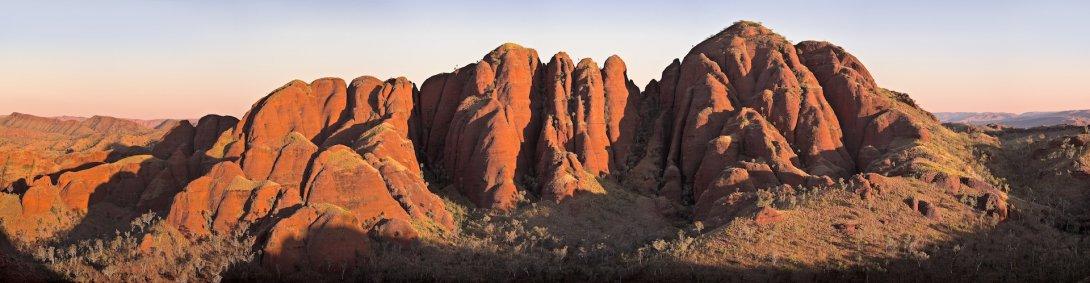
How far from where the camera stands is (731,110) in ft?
222

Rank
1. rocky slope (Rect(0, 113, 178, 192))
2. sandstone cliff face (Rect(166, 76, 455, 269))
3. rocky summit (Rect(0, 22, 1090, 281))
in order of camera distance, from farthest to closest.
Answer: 1. rocky slope (Rect(0, 113, 178, 192))
2. sandstone cliff face (Rect(166, 76, 455, 269))
3. rocky summit (Rect(0, 22, 1090, 281))

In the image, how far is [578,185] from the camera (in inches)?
2354

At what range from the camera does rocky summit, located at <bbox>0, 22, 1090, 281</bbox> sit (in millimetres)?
44625

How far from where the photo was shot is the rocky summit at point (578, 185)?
146 ft

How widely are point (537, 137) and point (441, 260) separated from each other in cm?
2521

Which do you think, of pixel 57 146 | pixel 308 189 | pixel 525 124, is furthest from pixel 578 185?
pixel 57 146

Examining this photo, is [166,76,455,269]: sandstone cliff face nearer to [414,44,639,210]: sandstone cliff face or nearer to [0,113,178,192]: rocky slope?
[414,44,639,210]: sandstone cliff face

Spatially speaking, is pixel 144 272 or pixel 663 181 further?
pixel 663 181

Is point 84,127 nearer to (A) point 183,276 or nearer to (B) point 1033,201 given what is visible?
(A) point 183,276

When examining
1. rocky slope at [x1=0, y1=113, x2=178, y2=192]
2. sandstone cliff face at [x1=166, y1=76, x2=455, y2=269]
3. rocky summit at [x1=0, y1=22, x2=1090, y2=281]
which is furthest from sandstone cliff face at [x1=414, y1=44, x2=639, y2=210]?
rocky slope at [x1=0, y1=113, x2=178, y2=192]

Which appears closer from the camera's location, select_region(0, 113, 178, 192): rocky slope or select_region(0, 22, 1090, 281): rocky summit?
select_region(0, 22, 1090, 281): rocky summit

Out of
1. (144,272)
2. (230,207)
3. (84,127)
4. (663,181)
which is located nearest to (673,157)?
(663,181)

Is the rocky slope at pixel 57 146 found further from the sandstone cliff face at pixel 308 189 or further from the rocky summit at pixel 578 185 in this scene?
the sandstone cliff face at pixel 308 189

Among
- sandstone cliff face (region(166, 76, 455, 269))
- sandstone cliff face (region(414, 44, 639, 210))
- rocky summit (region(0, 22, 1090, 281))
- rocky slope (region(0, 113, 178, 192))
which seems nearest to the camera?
rocky summit (region(0, 22, 1090, 281))
